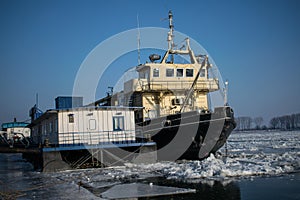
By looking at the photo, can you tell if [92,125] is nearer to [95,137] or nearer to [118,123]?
[95,137]

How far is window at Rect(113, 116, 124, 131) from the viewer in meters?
18.9

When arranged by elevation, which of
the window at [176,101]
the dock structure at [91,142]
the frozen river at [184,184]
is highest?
the window at [176,101]

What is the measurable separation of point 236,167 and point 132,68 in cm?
1227

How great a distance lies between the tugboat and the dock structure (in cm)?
117

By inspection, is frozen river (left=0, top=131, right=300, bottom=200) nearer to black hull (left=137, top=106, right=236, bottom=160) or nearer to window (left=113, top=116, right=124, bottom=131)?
black hull (left=137, top=106, right=236, bottom=160)

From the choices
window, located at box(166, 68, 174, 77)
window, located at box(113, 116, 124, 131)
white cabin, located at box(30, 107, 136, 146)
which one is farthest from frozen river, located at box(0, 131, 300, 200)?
window, located at box(166, 68, 174, 77)

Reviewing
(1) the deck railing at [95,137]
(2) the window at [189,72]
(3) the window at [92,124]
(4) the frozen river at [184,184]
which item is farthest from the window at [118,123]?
(2) the window at [189,72]

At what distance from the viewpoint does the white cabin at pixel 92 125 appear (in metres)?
18.0

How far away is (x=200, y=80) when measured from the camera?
73.6 feet

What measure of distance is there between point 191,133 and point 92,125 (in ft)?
17.8

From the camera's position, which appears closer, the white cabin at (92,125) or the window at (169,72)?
the white cabin at (92,125)

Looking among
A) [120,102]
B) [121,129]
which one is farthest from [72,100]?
[121,129]

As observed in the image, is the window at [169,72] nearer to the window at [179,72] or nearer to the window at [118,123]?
the window at [179,72]

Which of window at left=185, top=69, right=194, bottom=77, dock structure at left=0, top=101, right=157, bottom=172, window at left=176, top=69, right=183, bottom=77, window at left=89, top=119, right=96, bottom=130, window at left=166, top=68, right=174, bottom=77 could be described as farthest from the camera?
window at left=185, top=69, right=194, bottom=77
